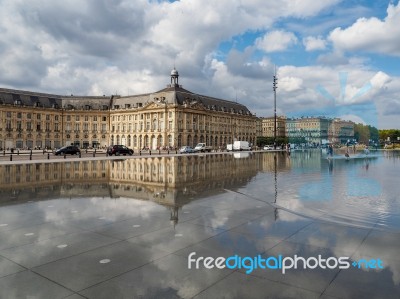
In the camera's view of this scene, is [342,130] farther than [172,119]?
Yes

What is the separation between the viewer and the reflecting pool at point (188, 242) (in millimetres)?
4891

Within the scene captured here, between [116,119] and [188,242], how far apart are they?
368ft

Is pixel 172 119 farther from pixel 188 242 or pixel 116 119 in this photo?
pixel 188 242

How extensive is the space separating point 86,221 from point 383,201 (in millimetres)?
10557

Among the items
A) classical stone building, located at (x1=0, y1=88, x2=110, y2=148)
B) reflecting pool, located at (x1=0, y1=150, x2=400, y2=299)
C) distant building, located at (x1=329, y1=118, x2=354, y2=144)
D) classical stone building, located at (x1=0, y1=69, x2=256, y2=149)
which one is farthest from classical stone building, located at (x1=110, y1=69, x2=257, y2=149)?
reflecting pool, located at (x1=0, y1=150, x2=400, y2=299)

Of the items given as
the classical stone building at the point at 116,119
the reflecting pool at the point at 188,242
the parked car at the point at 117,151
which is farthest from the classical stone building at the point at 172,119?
the reflecting pool at the point at 188,242

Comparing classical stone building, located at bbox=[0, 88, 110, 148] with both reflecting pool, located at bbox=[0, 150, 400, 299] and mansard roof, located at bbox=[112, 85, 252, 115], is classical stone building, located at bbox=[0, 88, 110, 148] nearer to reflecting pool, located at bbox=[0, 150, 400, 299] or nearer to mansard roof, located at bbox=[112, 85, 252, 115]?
mansard roof, located at bbox=[112, 85, 252, 115]

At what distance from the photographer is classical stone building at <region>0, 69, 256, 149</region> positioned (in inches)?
3844

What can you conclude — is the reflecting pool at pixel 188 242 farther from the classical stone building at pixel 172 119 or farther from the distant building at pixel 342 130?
the distant building at pixel 342 130

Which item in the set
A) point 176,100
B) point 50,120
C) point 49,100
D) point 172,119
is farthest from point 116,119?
point 176,100

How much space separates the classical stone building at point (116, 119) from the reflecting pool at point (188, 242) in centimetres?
8547

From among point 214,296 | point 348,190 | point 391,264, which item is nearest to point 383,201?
point 348,190

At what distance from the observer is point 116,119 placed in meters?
114

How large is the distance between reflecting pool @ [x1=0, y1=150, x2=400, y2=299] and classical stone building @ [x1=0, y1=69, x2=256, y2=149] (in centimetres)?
8547
